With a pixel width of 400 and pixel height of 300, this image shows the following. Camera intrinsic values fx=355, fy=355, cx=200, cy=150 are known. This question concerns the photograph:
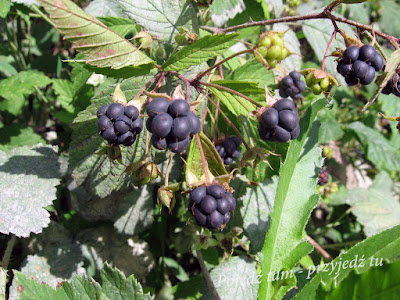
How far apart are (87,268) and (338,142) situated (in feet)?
8.39

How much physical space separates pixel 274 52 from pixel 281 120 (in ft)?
1.07

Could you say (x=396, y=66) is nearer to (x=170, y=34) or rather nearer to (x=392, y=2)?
(x=170, y=34)

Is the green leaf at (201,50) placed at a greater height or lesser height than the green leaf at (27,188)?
greater

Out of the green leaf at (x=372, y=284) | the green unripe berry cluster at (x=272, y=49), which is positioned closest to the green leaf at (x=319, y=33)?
the green unripe berry cluster at (x=272, y=49)

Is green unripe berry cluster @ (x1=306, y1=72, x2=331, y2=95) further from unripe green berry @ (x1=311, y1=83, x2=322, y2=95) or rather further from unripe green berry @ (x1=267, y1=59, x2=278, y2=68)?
unripe green berry @ (x1=267, y1=59, x2=278, y2=68)

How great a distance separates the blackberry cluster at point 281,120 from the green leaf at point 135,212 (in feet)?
3.64

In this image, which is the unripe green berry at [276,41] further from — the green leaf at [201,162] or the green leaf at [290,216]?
the green leaf at [201,162]

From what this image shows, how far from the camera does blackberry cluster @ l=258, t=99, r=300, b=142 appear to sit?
1.24 metres

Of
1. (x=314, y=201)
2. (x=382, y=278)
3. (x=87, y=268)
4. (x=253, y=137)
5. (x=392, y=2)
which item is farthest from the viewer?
(x=392, y=2)

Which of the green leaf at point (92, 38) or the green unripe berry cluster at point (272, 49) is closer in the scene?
the green leaf at point (92, 38)

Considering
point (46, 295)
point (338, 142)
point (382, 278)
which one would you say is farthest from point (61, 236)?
point (338, 142)

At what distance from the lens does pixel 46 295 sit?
1310 mm

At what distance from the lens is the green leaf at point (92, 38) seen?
1106 mm

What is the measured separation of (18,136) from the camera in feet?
7.89
